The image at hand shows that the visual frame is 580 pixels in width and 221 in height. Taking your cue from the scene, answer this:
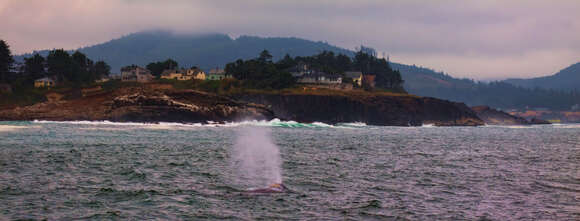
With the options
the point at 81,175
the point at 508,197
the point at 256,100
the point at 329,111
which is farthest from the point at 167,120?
the point at 508,197

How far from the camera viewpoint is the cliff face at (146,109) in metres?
124

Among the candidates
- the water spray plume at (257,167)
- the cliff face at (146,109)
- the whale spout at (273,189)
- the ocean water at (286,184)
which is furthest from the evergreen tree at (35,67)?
the whale spout at (273,189)

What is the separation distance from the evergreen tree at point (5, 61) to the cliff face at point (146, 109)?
47171mm

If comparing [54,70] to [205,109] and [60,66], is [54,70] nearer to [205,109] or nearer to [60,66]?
[60,66]

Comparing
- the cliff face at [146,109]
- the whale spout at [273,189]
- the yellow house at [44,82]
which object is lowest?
the whale spout at [273,189]

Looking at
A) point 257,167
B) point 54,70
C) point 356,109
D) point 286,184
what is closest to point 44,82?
point 54,70

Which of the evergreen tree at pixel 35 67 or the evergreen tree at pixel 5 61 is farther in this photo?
the evergreen tree at pixel 35 67

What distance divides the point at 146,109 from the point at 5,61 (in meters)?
77.7

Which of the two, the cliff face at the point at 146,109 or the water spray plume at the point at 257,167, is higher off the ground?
the cliff face at the point at 146,109

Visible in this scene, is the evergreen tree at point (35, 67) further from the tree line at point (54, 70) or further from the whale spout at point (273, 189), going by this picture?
the whale spout at point (273, 189)

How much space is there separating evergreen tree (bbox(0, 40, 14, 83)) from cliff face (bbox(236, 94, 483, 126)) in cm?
7337

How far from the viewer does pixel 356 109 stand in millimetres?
167625

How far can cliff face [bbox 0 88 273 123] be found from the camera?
124312mm

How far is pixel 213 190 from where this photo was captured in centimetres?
2988
